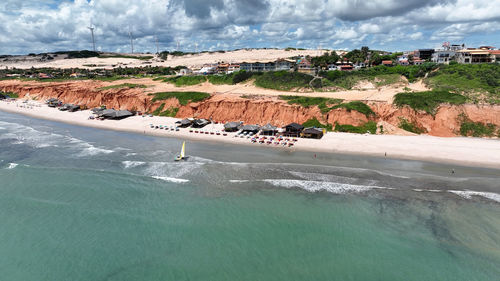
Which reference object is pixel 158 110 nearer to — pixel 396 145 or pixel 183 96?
pixel 183 96

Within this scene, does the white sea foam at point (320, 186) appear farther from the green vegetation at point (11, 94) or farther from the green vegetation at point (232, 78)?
the green vegetation at point (11, 94)

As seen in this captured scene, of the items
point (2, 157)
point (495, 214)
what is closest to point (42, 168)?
point (2, 157)

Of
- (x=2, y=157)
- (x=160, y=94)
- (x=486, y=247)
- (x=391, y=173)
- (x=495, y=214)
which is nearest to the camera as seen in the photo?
(x=486, y=247)

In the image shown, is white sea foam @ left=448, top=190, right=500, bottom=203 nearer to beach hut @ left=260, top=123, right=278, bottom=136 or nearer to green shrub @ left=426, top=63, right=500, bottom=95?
beach hut @ left=260, top=123, right=278, bottom=136

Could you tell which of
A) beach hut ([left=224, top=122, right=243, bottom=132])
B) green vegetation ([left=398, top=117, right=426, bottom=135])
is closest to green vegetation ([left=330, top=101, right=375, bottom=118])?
green vegetation ([left=398, top=117, right=426, bottom=135])

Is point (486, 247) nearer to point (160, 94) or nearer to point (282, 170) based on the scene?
point (282, 170)

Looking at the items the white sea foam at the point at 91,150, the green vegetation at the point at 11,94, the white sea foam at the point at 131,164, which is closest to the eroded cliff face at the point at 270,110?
the white sea foam at the point at 91,150

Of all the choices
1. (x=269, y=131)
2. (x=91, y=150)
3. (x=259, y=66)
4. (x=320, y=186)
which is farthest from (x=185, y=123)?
(x=259, y=66)
